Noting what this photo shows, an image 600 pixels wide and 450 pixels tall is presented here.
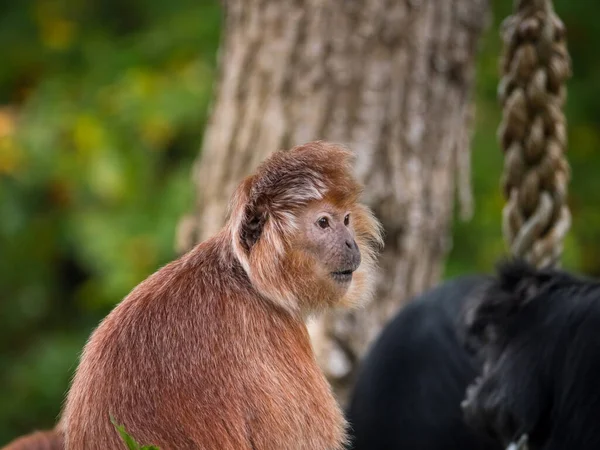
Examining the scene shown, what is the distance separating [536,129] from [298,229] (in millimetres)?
1072

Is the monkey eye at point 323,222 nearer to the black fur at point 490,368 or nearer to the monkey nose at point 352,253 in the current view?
the monkey nose at point 352,253

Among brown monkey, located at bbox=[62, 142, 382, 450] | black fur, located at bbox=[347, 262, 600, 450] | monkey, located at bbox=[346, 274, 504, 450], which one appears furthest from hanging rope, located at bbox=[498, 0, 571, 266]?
brown monkey, located at bbox=[62, 142, 382, 450]

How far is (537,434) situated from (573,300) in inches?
15.2

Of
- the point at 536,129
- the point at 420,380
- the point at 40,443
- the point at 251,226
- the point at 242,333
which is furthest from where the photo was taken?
the point at 420,380

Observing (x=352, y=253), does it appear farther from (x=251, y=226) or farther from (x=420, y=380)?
(x=420, y=380)

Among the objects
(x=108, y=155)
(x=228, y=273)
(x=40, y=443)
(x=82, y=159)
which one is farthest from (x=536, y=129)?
(x=82, y=159)

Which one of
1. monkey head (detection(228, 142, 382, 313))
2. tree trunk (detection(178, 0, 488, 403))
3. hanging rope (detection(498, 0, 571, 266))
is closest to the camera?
monkey head (detection(228, 142, 382, 313))

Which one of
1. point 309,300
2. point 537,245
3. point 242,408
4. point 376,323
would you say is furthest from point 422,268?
point 242,408

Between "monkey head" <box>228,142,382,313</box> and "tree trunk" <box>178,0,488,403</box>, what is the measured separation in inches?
52.2

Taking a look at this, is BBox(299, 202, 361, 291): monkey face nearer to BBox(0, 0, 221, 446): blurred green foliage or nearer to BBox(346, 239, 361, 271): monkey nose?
BBox(346, 239, 361, 271): monkey nose

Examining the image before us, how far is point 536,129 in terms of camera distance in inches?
114

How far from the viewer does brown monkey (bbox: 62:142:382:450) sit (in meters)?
1.95

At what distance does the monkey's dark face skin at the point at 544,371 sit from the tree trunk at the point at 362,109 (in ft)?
3.08

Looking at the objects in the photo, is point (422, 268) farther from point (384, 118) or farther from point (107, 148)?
point (107, 148)
